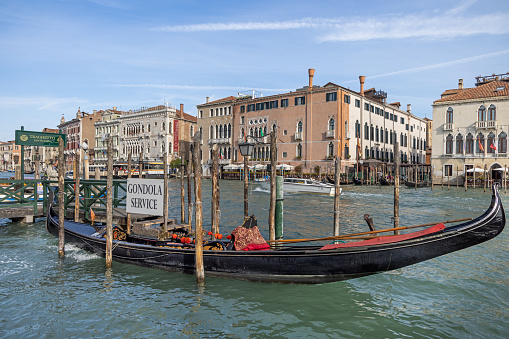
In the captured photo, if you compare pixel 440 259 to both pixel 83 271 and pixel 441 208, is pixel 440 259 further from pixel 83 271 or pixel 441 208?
pixel 441 208

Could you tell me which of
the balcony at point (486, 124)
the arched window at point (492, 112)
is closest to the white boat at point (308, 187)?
the balcony at point (486, 124)

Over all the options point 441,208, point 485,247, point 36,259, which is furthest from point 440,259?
point 441,208

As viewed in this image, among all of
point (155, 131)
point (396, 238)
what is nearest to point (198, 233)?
point (396, 238)

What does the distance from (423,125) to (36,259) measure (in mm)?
52740

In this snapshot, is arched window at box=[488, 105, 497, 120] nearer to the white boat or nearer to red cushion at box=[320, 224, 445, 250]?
the white boat

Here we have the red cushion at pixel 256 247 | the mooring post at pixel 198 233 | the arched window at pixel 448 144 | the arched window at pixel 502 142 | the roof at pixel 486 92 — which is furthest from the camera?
the arched window at pixel 448 144

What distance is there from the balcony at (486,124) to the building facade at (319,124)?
9.73 meters

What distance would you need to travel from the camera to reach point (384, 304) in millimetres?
5664

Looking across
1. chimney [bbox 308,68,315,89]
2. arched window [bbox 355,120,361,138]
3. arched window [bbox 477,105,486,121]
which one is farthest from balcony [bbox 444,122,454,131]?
chimney [bbox 308,68,315,89]

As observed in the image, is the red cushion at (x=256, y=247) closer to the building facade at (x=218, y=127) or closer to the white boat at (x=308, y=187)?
the white boat at (x=308, y=187)

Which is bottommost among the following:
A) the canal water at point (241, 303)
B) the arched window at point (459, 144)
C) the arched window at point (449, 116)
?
the canal water at point (241, 303)

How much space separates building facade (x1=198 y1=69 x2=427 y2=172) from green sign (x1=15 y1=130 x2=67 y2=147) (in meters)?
24.0

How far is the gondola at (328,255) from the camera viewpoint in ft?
16.8

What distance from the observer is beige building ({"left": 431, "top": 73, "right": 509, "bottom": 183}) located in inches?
1194
